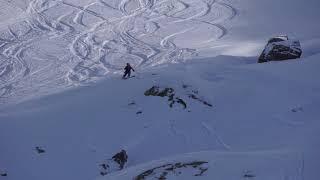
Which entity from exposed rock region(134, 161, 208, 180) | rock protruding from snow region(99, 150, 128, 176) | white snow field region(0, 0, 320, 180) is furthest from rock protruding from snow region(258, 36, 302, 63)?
exposed rock region(134, 161, 208, 180)

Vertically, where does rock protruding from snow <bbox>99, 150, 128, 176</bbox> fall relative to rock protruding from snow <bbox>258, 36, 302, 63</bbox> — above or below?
below

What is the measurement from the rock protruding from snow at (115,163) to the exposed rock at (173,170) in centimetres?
518

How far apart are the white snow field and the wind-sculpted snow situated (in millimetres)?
117

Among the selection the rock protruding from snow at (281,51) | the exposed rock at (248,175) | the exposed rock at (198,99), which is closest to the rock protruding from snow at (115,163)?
the exposed rock at (198,99)

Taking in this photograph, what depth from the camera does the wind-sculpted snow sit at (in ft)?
91.1

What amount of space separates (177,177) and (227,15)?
87.9ft

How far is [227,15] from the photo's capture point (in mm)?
38656

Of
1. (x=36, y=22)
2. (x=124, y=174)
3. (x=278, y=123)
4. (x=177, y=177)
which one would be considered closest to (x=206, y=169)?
(x=177, y=177)

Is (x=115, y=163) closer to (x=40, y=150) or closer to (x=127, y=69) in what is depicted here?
(x=40, y=150)

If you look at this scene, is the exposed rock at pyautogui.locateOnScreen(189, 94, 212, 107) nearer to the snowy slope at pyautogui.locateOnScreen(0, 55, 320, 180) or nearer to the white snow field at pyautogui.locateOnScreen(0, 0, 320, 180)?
the white snow field at pyautogui.locateOnScreen(0, 0, 320, 180)

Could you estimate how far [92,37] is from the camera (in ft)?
110

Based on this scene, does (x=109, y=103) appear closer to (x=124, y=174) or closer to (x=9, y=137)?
(x=9, y=137)

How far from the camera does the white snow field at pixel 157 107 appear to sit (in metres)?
14.4

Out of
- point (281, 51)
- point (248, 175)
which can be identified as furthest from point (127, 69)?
point (248, 175)
